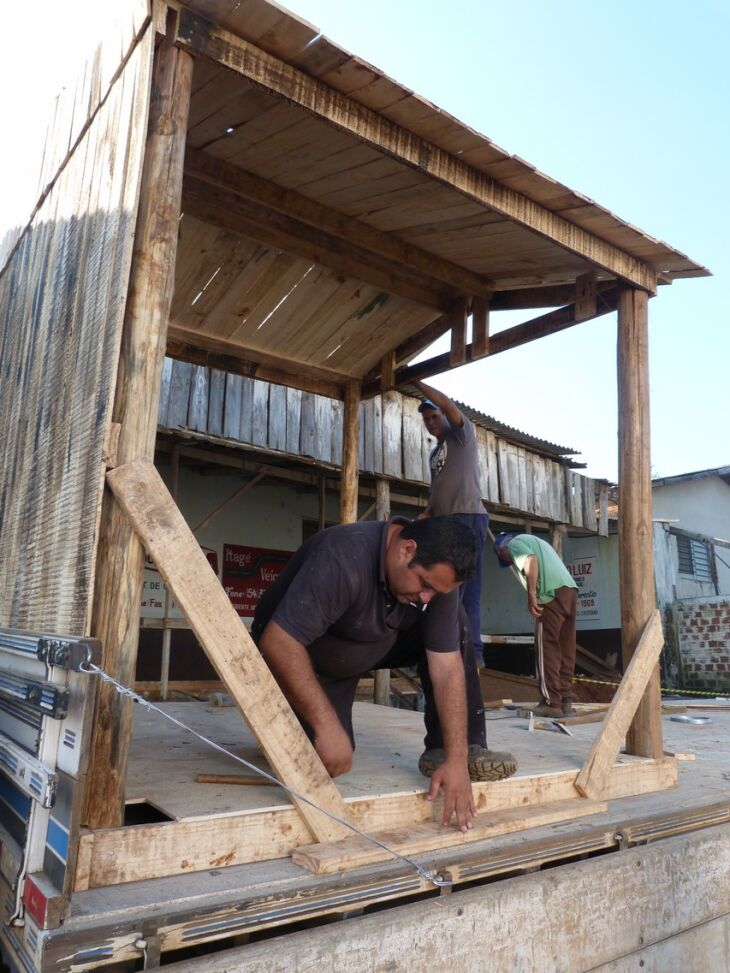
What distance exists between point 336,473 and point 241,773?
7737mm

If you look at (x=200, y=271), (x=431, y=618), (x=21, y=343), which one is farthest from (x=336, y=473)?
(x=431, y=618)

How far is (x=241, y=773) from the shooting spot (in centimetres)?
276

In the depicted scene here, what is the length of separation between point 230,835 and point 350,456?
14.2 feet

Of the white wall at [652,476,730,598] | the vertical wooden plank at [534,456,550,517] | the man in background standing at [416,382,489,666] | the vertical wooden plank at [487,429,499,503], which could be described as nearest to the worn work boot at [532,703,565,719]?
the man in background standing at [416,382,489,666]

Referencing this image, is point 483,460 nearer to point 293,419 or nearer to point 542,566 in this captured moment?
point 293,419

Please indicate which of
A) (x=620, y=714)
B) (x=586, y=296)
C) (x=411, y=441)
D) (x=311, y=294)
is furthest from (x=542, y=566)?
(x=411, y=441)

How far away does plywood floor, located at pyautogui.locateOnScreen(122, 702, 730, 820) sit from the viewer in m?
2.37

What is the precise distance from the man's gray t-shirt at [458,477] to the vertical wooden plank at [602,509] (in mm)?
10156

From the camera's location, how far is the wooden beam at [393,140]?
102 inches

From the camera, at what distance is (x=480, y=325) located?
203 inches

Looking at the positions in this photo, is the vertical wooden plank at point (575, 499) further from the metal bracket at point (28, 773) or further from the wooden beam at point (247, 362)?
the metal bracket at point (28, 773)

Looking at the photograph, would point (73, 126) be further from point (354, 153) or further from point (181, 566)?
point (181, 566)

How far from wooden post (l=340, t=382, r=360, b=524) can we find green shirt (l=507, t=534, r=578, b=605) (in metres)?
1.35

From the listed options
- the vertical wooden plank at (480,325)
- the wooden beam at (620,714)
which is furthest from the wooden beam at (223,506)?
the wooden beam at (620,714)
